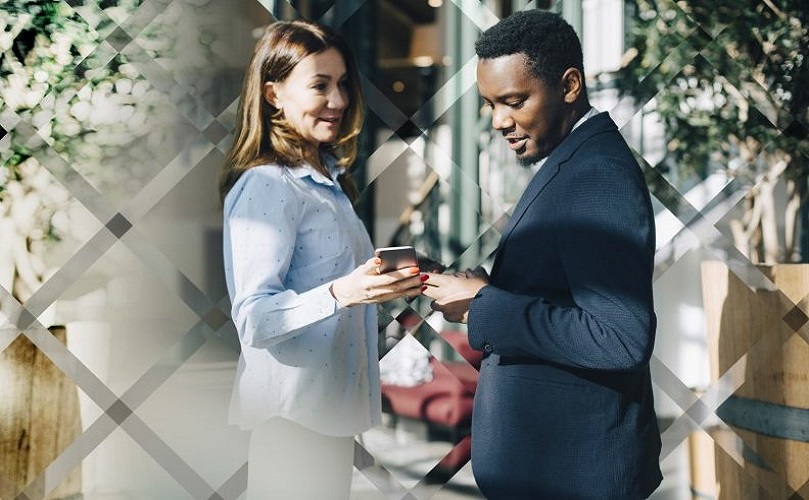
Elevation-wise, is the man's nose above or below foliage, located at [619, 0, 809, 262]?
above

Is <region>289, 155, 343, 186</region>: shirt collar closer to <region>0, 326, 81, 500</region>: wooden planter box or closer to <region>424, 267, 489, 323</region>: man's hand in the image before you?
<region>424, 267, 489, 323</region>: man's hand

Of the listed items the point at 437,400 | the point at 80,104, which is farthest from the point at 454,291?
the point at 437,400

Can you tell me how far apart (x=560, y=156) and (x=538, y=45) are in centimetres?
28

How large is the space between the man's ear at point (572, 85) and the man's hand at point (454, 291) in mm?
429

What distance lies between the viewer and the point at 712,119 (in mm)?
3129

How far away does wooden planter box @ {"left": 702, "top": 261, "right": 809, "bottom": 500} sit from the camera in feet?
8.44

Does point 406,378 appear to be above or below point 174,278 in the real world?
below

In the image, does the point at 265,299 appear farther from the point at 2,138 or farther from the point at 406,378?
the point at 406,378

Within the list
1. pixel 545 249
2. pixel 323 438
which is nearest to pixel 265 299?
pixel 323 438

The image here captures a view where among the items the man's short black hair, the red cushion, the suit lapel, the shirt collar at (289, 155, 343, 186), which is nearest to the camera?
the suit lapel

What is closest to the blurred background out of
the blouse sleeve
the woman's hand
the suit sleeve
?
the blouse sleeve

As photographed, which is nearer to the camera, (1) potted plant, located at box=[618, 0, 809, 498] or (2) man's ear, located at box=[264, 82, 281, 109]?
(2) man's ear, located at box=[264, 82, 281, 109]

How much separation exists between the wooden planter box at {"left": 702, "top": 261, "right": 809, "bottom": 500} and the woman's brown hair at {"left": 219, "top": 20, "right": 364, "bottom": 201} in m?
1.30

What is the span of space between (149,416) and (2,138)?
83cm
